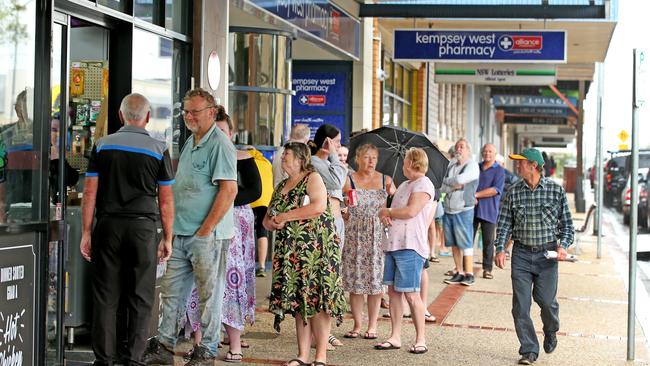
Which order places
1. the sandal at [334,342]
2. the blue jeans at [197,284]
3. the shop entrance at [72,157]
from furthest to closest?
the sandal at [334,342] → the blue jeans at [197,284] → the shop entrance at [72,157]

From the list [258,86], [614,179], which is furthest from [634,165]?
[614,179]

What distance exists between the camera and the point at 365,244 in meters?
9.06

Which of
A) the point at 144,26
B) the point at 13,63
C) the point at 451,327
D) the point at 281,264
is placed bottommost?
the point at 451,327

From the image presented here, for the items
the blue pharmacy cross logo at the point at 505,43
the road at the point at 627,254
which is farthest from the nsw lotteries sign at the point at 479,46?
the road at the point at 627,254

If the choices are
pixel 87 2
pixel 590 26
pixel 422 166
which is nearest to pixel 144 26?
pixel 87 2

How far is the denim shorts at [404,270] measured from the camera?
8.28m

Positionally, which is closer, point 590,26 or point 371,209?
point 371,209

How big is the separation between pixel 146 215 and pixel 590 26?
1500cm

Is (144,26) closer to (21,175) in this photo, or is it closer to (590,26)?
(21,175)

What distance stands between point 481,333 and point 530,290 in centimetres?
136

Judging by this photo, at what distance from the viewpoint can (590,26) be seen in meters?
20.0

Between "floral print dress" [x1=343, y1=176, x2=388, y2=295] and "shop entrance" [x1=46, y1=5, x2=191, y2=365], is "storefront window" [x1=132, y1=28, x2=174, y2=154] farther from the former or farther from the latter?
"floral print dress" [x1=343, y1=176, x2=388, y2=295]

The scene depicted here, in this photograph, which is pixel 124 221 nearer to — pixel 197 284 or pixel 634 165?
pixel 197 284

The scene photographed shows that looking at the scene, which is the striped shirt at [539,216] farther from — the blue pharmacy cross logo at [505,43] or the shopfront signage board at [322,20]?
the blue pharmacy cross logo at [505,43]
